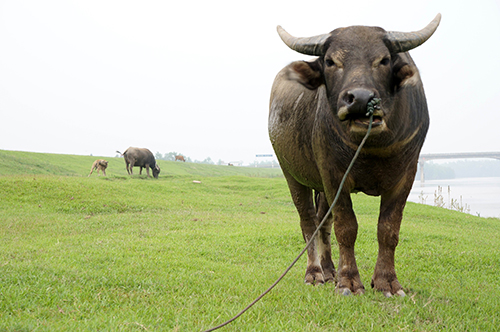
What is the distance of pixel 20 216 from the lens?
32.4 ft

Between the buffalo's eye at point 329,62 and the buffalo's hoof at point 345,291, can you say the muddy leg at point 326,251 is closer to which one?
the buffalo's hoof at point 345,291

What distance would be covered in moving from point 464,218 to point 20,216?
42.2ft

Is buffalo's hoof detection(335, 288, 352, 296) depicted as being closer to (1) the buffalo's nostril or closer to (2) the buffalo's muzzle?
(2) the buffalo's muzzle

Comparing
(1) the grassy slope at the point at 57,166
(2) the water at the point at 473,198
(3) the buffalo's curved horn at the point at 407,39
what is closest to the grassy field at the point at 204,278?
(3) the buffalo's curved horn at the point at 407,39

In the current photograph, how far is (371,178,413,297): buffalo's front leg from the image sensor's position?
364 centimetres

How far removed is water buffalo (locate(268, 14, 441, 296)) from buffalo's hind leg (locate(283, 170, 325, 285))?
0.11 ft

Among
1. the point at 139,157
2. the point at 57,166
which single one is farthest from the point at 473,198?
the point at 57,166

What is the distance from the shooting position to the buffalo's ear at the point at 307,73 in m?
3.39

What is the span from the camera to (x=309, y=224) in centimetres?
472

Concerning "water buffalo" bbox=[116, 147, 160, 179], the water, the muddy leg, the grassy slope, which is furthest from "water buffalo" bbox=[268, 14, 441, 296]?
"water buffalo" bbox=[116, 147, 160, 179]

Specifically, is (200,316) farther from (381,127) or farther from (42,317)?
(381,127)

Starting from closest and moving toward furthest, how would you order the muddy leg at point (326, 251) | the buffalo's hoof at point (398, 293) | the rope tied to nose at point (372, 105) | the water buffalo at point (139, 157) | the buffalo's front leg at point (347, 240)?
the rope tied to nose at point (372, 105) < the buffalo's hoof at point (398, 293) < the buffalo's front leg at point (347, 240) < the muddy leg at point (326, 251) < the water buffalo at point (139, 157)

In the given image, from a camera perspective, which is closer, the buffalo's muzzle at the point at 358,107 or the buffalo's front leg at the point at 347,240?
the buffalo's muzzle at the point at 358,107

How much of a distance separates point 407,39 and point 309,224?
2485 millimetres
